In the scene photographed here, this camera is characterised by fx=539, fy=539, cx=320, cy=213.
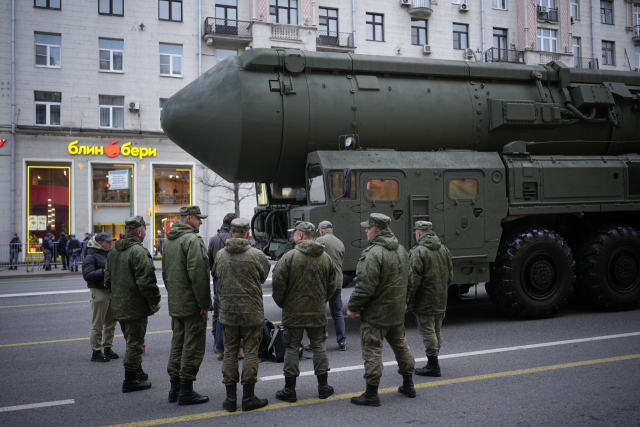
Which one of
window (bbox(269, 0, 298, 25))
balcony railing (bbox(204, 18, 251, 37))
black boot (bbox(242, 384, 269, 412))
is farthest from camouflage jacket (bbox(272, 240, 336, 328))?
window (bbox(269, 0, 298, 25))

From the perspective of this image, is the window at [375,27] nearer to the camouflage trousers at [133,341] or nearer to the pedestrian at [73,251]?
the pedestrian at [73,251]

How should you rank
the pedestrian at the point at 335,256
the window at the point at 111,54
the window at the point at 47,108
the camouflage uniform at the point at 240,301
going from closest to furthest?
1. the camouflage uniform at the point at 240,301
2. the pedestrian at the point at 335,256
3. the window at the point at 47,108
4. the window at the point at 111,54

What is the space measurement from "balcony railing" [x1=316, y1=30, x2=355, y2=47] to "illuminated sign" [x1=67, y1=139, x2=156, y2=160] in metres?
10.9

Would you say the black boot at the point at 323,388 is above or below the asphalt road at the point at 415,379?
above

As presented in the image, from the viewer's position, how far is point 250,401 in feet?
17.1

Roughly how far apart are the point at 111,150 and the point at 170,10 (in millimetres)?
7972

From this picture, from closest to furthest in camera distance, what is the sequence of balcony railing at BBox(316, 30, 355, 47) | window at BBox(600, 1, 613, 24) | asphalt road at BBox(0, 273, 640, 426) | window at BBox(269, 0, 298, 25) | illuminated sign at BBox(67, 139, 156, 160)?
asphalt road at BBox(0, 273, 640, 426) < illuminated sign at BBox(67, 139, 156, 160) < window at BBox(269, 0, 298, 25) < balcony railing at BBox(316, 30, 355, 47) < window at BBox(600, 1, 613, 24)

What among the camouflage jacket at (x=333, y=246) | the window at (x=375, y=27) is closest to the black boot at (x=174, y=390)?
the camouflage jacket at (x=333, y=246)

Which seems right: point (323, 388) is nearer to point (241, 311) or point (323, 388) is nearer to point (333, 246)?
point (241, 311)

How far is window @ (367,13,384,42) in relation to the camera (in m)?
30.9

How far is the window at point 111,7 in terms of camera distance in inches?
1054

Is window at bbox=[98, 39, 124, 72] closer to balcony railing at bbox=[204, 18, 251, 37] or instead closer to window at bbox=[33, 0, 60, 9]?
window at bbox=[33, 0, 60, 9]

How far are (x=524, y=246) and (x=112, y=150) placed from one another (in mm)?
22467

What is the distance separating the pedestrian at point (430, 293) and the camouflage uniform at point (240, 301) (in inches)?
76.4
